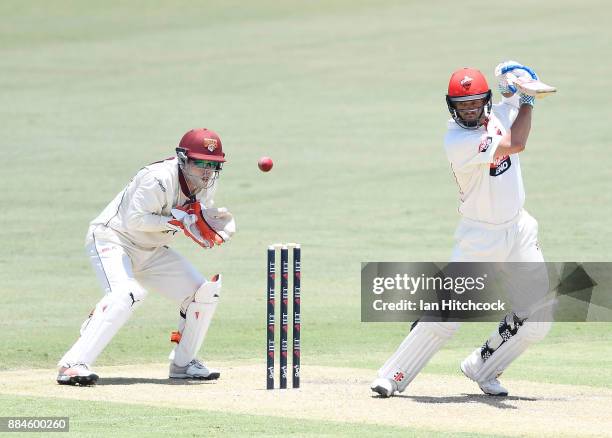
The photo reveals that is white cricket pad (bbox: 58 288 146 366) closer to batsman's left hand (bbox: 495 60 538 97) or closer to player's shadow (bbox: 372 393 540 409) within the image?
→ player's shadow (bbox: 372 393 540 409)

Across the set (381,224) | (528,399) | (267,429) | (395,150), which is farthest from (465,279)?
(395,150)

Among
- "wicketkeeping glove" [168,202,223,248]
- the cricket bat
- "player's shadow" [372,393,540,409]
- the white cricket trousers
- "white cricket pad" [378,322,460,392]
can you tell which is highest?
the cricket bat

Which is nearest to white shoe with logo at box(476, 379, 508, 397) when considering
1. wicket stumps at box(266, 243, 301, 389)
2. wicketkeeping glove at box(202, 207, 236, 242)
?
wicket stumps at box(266, 243, 301, 389)

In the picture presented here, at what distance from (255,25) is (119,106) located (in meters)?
9.74

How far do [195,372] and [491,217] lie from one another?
2.72m

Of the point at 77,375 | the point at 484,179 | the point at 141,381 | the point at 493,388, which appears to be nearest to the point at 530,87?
the point at 484,179

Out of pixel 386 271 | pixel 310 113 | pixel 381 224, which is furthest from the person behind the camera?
pixel 310 113

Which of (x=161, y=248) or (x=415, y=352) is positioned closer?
(x=415, y=352)

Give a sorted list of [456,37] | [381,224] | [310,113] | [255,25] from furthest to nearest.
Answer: [255,25]
[456,37]
[310,113]
[381,224]

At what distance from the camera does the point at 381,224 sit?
19953 millimetres

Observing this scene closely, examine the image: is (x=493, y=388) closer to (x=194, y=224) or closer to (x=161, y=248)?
(x=194, y=224)

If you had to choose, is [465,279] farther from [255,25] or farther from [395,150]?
[255,25]

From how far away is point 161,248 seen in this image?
38.4 ft

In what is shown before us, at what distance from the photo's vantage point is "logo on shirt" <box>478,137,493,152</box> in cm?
1004
